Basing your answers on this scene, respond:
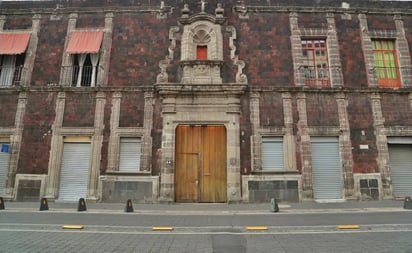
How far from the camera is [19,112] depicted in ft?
42.0

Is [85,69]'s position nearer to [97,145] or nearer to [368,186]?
[97,145]

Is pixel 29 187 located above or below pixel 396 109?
below

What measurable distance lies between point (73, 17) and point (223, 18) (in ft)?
→ 27.8

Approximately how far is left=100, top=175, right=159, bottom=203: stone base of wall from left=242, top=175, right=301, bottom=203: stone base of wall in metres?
4.40

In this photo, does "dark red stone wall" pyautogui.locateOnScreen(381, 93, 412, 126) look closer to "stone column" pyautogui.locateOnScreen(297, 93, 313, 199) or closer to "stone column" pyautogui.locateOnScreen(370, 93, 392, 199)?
"stone column" pyautogui.locateOnScreen(370, 93, 392, 199)

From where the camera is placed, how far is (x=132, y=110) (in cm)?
1267

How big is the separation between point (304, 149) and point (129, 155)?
8747mm

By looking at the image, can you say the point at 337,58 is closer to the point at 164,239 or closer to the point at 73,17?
the point at 164,239

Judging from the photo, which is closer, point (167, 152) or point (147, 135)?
point (167, 152)

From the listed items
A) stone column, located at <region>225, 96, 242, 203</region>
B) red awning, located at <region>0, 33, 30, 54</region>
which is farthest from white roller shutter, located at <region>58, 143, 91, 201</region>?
stone column, located at <region>225, 96, 242, 203</region>

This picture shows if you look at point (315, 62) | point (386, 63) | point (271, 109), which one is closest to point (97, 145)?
point (271, 109)

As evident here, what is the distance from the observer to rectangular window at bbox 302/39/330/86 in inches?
521

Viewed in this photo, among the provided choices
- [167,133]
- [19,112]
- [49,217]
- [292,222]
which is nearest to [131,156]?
[167,133]

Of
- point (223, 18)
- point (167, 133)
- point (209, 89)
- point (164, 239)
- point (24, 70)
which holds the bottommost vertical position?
point (164, 239)
